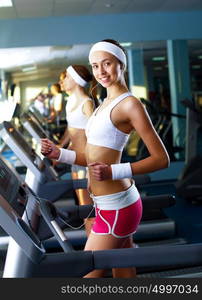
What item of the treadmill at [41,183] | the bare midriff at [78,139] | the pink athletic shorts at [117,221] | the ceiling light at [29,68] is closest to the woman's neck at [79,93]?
the bare midriff at [78,139]

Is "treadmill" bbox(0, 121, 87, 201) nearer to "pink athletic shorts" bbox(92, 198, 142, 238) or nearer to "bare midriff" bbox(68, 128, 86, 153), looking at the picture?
"bare midriff" bbox(68, 128, 86, 153)

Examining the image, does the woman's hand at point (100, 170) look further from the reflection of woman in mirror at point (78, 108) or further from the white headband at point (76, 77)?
the white headband at point (76, 77)

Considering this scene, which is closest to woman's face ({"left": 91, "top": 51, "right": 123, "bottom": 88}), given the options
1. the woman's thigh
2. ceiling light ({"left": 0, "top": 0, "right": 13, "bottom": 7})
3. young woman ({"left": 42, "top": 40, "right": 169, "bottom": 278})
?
young woman ({"left": 42, "top": 40, "right": 169, "bottom": 278})

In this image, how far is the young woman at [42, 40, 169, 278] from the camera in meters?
1.58

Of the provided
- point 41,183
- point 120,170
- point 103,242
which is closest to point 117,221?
point 103,242

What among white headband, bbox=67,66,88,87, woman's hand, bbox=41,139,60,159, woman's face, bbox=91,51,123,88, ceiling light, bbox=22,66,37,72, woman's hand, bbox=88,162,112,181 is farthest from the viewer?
ceiling light, bbox=22,66,37,72

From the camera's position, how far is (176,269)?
292cm

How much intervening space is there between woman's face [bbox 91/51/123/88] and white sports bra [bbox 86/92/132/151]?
7 cm

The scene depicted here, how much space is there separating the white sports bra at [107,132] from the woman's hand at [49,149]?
0.30 metres

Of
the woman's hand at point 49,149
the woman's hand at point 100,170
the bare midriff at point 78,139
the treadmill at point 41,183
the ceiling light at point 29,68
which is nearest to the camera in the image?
the woman's hand at point 100,170

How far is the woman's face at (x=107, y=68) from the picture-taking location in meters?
1.64

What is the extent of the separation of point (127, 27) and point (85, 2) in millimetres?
919

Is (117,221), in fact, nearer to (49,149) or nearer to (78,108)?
(49,149)

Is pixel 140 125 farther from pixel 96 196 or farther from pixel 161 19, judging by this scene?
pixel 161 19
